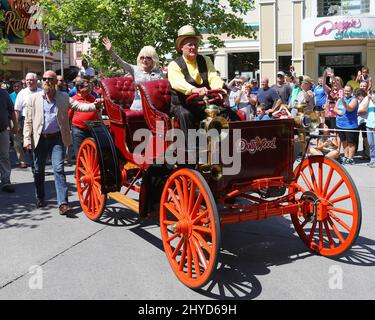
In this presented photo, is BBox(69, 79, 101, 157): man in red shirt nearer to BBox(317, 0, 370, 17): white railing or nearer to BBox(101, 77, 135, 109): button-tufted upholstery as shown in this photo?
BBox(101, 77, 135, 109): button-tufted upholstery

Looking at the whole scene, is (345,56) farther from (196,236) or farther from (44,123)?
(196,236)

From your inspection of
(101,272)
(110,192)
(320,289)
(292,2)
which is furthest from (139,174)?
(292,2)

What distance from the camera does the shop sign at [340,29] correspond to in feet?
67.4

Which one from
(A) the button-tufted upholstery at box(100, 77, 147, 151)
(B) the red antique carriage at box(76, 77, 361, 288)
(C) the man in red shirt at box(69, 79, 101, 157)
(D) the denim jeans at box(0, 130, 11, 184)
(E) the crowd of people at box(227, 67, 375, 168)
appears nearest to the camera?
(B) the red antique carriage at box(76, 77, 361, 288)

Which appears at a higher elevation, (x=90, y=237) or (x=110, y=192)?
(x=110, y=192)

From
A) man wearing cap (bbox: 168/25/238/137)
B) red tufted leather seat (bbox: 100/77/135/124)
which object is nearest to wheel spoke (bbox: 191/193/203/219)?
man wearing cap (bbox: 168/25/238/137)

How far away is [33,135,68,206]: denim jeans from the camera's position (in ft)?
20.4

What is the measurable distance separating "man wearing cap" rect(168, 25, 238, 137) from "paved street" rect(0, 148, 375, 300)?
1384 millimetres

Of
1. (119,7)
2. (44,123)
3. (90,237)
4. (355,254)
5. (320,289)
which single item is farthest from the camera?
(119,7)

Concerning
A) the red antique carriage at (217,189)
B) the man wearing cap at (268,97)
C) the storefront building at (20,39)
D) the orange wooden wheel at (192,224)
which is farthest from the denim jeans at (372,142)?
the storefront building at (20,39)

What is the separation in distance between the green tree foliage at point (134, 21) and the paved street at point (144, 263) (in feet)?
14.2
